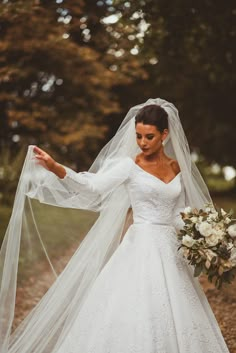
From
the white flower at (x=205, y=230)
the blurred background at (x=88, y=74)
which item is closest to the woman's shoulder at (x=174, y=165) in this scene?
the white flower at (x=205, y=230)

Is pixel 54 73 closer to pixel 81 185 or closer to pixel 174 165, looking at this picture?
pixel 174 165

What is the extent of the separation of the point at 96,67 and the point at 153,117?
353 inches

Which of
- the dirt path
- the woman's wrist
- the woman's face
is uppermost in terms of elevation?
the woman's face

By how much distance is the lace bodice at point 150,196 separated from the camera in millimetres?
5073

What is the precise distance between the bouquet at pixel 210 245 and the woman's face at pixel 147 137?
2.13ft

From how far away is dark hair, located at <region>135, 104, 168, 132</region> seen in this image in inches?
201

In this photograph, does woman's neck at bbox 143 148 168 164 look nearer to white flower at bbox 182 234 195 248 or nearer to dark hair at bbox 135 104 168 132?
dark hair at bbox 135 104 168 132

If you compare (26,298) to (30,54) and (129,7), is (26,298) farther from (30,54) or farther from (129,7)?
(30,54)

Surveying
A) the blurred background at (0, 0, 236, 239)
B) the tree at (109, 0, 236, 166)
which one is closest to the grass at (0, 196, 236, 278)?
the blurred background at (0, 0, 236, 239)

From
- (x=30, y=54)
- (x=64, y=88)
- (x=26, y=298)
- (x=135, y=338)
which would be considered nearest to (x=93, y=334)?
(x=135, y=338)

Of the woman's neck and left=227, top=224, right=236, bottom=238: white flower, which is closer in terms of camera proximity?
left=227, top=224, right=236, bottom=238: white flower

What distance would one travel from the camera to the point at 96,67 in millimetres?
13852

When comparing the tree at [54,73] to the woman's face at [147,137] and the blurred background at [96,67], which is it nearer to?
the blurred background at [96,67]

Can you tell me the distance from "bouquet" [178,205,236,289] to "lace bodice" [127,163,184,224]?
28cm
